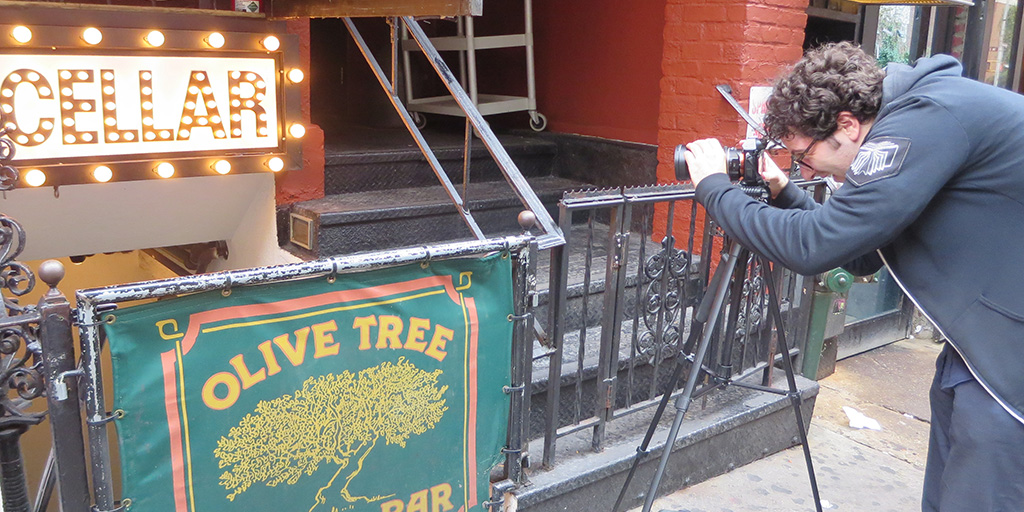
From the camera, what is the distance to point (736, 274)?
2.94 metres

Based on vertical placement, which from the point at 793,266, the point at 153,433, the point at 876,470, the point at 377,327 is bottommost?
the point at 876,470

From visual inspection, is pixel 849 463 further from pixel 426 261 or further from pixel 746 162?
pixel 426 261

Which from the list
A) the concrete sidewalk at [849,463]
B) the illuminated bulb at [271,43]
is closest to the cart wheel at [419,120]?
the illuminated bulb at [271,43]

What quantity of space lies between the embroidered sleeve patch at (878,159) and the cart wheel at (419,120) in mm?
4216

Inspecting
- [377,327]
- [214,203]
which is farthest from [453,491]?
[214,203]

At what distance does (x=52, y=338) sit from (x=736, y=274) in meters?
2.26

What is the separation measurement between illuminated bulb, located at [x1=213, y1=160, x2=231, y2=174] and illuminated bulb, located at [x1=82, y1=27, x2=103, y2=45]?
72 centimetres

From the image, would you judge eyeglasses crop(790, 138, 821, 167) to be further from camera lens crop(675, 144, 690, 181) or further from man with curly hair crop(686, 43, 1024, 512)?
camera lens crop(675, 144, 690, 181)

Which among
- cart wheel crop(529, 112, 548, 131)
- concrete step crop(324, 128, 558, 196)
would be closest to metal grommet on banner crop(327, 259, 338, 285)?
concrete step crop(324, 128, 558, 196)

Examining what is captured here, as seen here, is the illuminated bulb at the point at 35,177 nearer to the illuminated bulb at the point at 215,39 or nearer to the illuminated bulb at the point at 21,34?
the illuminated bulb at the point at 21,34

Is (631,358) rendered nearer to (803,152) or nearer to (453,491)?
(453,491)

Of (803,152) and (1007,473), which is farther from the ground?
(803,152)

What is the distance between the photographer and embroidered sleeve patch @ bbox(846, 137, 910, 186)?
182 centimetres

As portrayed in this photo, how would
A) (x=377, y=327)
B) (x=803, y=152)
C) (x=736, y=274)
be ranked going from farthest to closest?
(x=736, y=274)
(x=377, y=327)
(x=803, y=152)
